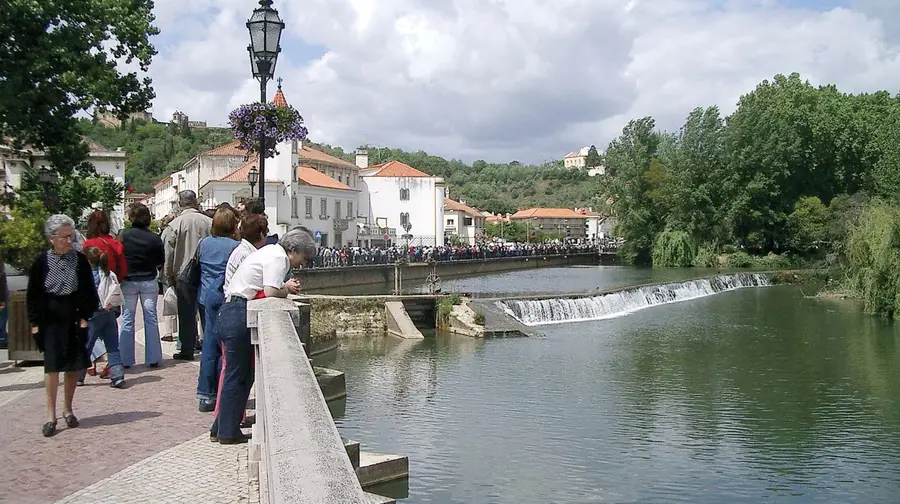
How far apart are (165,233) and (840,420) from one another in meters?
10.5

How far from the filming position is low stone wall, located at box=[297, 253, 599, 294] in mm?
38750

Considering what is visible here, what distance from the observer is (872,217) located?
1148 inches

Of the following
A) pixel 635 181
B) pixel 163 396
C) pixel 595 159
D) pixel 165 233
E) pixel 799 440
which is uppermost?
pixel 595 159

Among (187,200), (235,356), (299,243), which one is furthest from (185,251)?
(299,243)

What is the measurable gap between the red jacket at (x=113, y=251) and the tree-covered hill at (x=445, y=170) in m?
66.1

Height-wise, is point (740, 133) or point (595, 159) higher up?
point (595, 159)

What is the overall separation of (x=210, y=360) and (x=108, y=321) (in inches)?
91.0

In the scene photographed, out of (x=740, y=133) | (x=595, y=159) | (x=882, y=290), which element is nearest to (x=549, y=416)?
(x=882, y=290)

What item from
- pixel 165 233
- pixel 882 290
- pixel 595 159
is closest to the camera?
pixel 165 233

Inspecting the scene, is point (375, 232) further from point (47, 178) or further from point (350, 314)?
point (47, 178)

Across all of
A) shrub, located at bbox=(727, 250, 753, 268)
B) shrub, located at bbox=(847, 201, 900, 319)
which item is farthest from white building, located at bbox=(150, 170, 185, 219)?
shrub, located at bbox=(847, 201, 900, 319)

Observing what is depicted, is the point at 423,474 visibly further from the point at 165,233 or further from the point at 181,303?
the point at 165,233

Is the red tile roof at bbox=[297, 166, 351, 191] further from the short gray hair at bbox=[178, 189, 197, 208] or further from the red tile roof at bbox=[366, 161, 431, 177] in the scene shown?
the short gray hair at bbox=[178, 189, 197, 208]

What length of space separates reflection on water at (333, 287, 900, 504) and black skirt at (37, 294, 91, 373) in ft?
13.1
